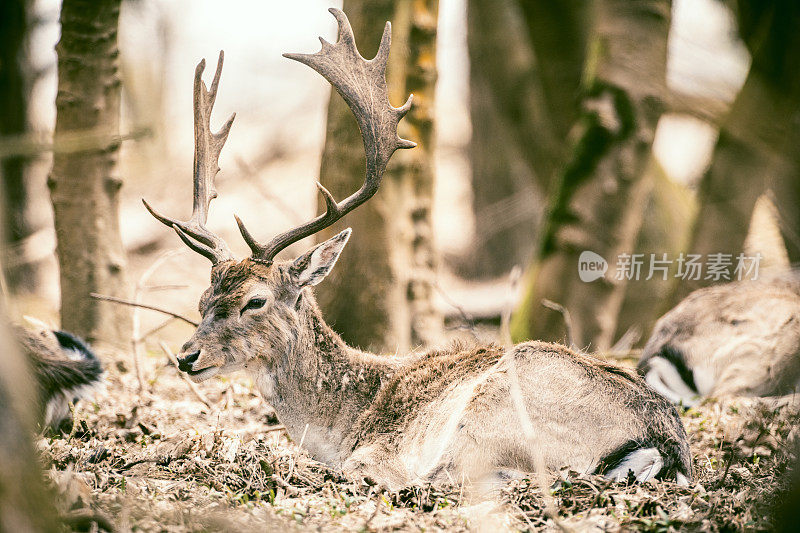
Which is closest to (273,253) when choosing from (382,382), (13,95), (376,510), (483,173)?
(382,382)

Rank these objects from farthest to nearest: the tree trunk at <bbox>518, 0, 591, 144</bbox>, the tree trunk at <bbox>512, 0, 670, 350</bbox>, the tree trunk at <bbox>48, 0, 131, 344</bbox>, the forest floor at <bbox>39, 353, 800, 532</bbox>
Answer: the tree trunk at <bbox>518, 0, 591, 144</bbox>
the tree trunk at <bbox>512, 0, 670, 350</bbox>
the tree trunk at <bbox>48, 0, 131, 344</bbox>
the forest floor at <bbox>39, 353, 800, 532</bbox>

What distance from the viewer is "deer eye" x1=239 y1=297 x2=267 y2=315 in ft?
15.4

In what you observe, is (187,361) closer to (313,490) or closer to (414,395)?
(313,490)

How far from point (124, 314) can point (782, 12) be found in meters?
8.79

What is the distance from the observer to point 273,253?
15.8 feet

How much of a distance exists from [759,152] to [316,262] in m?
7.17

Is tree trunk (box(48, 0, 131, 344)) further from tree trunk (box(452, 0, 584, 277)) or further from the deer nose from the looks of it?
tree trunk (box(452, 0, 584, 277))

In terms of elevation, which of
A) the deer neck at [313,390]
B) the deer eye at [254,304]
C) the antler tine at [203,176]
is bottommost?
the deer neck at [313,390]

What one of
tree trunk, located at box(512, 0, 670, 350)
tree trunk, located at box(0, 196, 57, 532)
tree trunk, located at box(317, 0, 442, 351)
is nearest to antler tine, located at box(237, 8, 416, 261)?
tree trunk, located at box(317, 0, 442, 351)

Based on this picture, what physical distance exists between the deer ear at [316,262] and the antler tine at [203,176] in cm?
Result: 48

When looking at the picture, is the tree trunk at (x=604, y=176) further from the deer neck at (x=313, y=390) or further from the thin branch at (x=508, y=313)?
the deer neck at (x=313, y=390)

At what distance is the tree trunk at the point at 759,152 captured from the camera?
30.3 ft

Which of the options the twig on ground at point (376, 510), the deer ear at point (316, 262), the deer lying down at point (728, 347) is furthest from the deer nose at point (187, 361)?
the deer lying down at point (728, 347)

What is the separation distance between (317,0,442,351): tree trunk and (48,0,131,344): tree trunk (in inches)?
73.0
